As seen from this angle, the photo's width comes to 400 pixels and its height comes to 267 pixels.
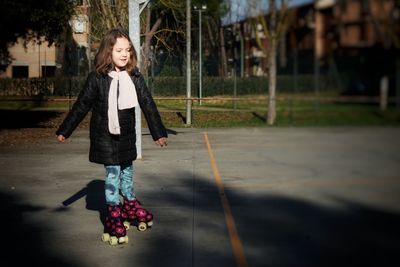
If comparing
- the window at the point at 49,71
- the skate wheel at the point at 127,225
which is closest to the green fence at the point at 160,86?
the window at the point at 49,71

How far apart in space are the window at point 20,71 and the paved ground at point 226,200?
658mm

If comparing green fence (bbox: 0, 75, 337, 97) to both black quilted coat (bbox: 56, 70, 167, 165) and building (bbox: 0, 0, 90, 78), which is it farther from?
black quilted coat (bbox: 56, 70, 167, 165)

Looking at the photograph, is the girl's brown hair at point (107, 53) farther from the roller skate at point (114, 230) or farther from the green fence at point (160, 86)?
the roller skate at point (114, 230)

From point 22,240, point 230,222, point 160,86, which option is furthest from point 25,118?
point 230,222

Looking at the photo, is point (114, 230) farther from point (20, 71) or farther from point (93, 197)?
point (20, 71)

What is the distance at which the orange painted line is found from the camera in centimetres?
304

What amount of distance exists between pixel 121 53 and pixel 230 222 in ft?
4.55

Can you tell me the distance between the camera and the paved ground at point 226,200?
1.50 metres

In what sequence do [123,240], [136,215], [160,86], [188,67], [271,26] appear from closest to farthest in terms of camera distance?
[271,26], [123,240], [136,215], [188,67], [160,86]

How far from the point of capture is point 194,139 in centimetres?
416

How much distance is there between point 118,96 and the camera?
3350 millimetres

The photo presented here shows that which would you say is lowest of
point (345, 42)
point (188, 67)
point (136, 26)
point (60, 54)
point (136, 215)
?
point (136, 215)

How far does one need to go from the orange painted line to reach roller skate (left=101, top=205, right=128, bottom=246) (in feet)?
2.30

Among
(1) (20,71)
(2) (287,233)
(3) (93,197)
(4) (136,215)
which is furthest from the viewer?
(1) (20,71)
